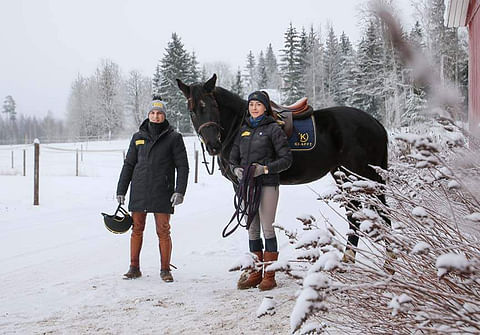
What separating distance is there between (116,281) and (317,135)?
2652 millimetres

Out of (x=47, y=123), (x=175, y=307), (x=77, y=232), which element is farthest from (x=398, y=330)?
(x=47, y=123)

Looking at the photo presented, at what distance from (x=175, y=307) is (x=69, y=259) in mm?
2361

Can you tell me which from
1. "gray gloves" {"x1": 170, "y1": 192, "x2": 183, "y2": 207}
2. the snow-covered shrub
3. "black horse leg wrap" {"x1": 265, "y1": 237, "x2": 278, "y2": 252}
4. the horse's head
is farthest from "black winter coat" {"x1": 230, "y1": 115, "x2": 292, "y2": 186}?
the snow-covered shrub

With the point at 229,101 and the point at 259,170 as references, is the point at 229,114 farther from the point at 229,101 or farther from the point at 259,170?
the point at 259,170

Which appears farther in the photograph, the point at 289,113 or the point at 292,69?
the point at 292,69

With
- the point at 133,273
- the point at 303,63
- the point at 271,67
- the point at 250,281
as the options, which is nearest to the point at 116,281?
the point at 133,273

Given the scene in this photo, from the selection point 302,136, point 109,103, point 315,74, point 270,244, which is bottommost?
point 270,244

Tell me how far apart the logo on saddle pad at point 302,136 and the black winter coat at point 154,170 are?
1.21 metres

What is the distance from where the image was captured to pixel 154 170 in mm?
4668

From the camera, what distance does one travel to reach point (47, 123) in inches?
3568

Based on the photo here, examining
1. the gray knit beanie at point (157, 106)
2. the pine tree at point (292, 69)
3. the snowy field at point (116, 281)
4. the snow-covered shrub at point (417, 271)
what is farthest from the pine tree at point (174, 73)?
the snow-covered shrub at point (417, 271)

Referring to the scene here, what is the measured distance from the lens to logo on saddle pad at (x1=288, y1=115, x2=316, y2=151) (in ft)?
15.5

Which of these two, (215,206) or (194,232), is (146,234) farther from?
(215,206)

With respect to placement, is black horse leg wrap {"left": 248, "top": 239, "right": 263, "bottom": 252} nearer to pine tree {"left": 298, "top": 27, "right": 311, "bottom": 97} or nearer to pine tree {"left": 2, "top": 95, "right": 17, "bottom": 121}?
pine tree {"left": 298, "top": 27, "right": 311, "bottom": 97}
